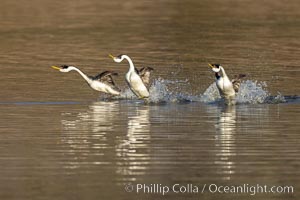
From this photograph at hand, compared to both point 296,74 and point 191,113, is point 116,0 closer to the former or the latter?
point 296,74

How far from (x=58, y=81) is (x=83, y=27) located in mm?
15337

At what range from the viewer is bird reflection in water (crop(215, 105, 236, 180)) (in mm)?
14375

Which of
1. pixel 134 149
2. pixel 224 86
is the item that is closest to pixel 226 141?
pixel 134 149

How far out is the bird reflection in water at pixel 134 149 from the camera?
14180mm

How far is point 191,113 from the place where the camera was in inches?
781

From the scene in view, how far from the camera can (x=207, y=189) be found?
13031 mm

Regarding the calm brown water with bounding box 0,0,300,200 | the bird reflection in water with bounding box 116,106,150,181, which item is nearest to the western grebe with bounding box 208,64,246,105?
the calm brown water with bounding box 0,0,300,200

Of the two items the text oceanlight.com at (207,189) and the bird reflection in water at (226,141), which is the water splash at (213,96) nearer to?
the bird reflection in water at (226,141)

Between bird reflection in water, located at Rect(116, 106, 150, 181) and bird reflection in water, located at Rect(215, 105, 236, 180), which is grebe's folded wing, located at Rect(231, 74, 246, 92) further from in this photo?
bird reflection in water, located at Rect(116, 106, 150, 181)

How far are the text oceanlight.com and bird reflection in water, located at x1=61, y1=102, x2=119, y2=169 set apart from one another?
5.08 feet

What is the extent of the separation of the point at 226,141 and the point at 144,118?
3.05 metres

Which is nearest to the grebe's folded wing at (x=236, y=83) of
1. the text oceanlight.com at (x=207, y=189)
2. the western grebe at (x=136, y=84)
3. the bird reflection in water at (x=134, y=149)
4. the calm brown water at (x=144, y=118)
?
the calm brown water at (x=144, y=118)

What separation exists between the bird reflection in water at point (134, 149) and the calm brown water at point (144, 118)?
0.02m

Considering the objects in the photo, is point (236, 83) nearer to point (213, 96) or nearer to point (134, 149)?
point (213, 96)
